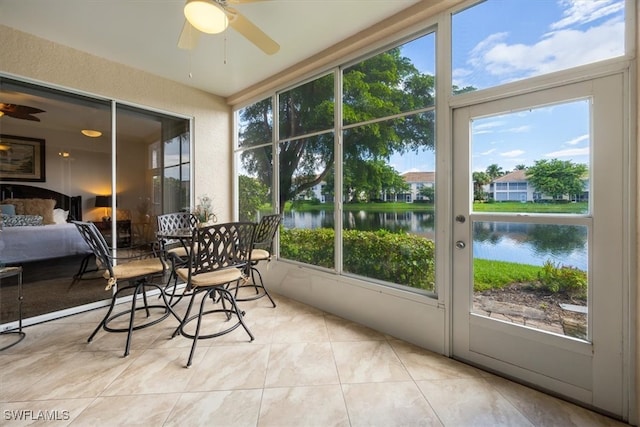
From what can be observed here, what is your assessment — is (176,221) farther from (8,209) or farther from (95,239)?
(8,209)

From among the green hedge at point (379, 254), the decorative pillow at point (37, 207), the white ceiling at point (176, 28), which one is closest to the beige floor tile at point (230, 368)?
the green hedge at point (379, 254)

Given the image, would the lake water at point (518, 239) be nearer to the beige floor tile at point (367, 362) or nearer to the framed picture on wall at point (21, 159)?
the beige floor tile at point (367, 362)

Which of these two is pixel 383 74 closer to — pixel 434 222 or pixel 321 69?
pixel 321 69

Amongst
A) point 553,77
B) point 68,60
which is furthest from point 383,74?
point 68,60

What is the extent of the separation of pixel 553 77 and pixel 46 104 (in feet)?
14.5

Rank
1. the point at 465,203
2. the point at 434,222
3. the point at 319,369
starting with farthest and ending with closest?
the point at 434,222, the point at 465,203, the point at 319,369

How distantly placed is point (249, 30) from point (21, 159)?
102 inches

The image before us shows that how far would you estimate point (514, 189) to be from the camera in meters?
1.89

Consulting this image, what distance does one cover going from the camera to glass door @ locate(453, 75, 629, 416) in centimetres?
154

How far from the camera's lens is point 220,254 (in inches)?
85.4

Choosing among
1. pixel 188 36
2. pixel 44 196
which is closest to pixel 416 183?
pixel 188 36

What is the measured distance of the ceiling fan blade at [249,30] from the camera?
1.91 metres

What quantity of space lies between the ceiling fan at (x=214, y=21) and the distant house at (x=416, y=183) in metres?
1.60

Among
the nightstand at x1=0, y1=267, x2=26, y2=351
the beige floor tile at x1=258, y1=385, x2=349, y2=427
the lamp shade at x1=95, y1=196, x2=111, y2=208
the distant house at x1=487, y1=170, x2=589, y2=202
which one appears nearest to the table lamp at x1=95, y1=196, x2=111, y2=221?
the lamp shade at x1=95, y1=196, x2=111, y2=208
